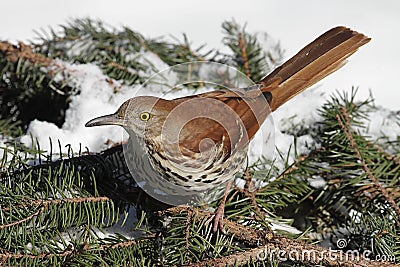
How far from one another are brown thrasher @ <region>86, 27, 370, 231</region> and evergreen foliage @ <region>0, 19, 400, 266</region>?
61mm

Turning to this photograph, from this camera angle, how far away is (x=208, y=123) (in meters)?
1.33

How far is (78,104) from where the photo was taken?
1692 millimetres

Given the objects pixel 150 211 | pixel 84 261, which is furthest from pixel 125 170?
pixel 84 261

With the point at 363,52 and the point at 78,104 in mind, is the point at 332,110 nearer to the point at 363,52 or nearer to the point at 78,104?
the point at 78,104

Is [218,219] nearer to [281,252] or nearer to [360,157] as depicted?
[281,252]

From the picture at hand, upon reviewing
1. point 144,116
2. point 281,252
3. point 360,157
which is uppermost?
point 144,116

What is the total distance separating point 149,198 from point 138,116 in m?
0.17

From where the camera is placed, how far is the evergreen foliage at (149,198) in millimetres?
1087

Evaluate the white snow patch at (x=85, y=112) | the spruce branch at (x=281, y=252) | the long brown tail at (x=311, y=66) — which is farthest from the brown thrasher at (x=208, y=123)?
the white snow patch at (x=85, y=112)

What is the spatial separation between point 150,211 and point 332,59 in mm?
581

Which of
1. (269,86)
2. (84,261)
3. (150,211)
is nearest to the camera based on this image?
(84,261)

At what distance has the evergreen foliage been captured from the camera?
1.09m

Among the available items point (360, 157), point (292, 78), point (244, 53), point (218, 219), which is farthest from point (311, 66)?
point (218, 219)

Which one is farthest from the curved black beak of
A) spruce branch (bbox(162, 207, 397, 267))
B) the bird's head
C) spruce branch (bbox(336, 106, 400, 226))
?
spruce branch (bbox(336, 106, 400, 226))
